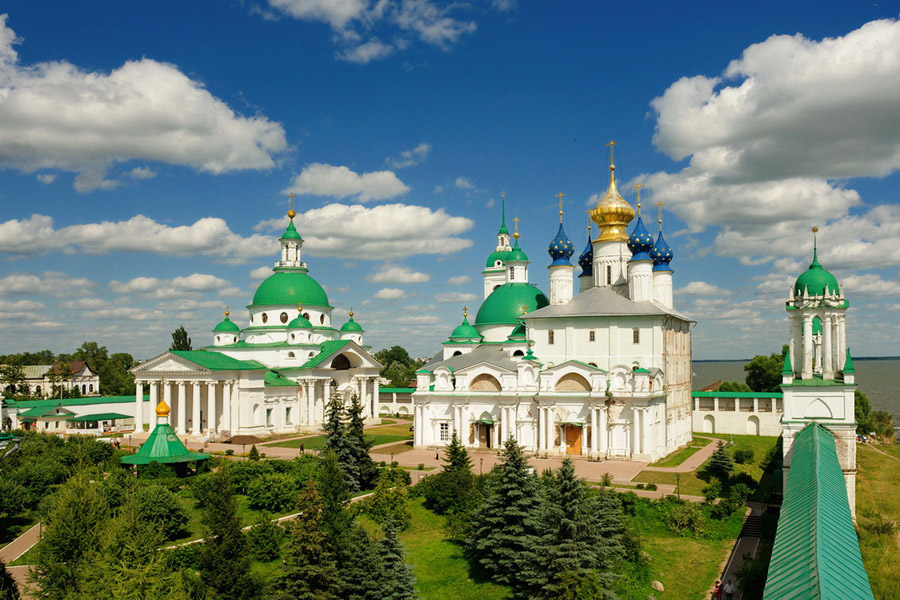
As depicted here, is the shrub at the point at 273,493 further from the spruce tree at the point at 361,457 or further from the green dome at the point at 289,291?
the green dome at the point at 289,291

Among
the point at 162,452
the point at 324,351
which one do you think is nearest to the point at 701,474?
the point at 162,452

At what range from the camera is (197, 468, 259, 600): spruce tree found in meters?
16.5

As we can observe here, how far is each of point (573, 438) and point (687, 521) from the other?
13.7 m

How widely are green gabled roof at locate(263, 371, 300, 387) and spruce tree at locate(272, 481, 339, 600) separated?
33.1m

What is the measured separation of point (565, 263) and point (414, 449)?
15.1m

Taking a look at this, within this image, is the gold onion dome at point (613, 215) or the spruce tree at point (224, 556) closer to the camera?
the spruce tree at point (224, 556)

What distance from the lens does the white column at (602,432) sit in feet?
123

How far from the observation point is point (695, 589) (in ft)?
65.3

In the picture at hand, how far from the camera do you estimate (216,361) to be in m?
48.1

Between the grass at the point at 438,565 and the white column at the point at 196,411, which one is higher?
the white column at the point at 196,411

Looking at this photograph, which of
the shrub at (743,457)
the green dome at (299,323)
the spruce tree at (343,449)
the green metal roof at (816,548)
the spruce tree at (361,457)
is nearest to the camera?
the green metal roof at (816,548)

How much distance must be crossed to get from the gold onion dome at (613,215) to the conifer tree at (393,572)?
3032 centimetres

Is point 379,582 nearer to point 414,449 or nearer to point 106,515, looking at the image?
point 106,515

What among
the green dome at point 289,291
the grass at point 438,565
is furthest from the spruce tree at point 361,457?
the green dome at point 289,291
